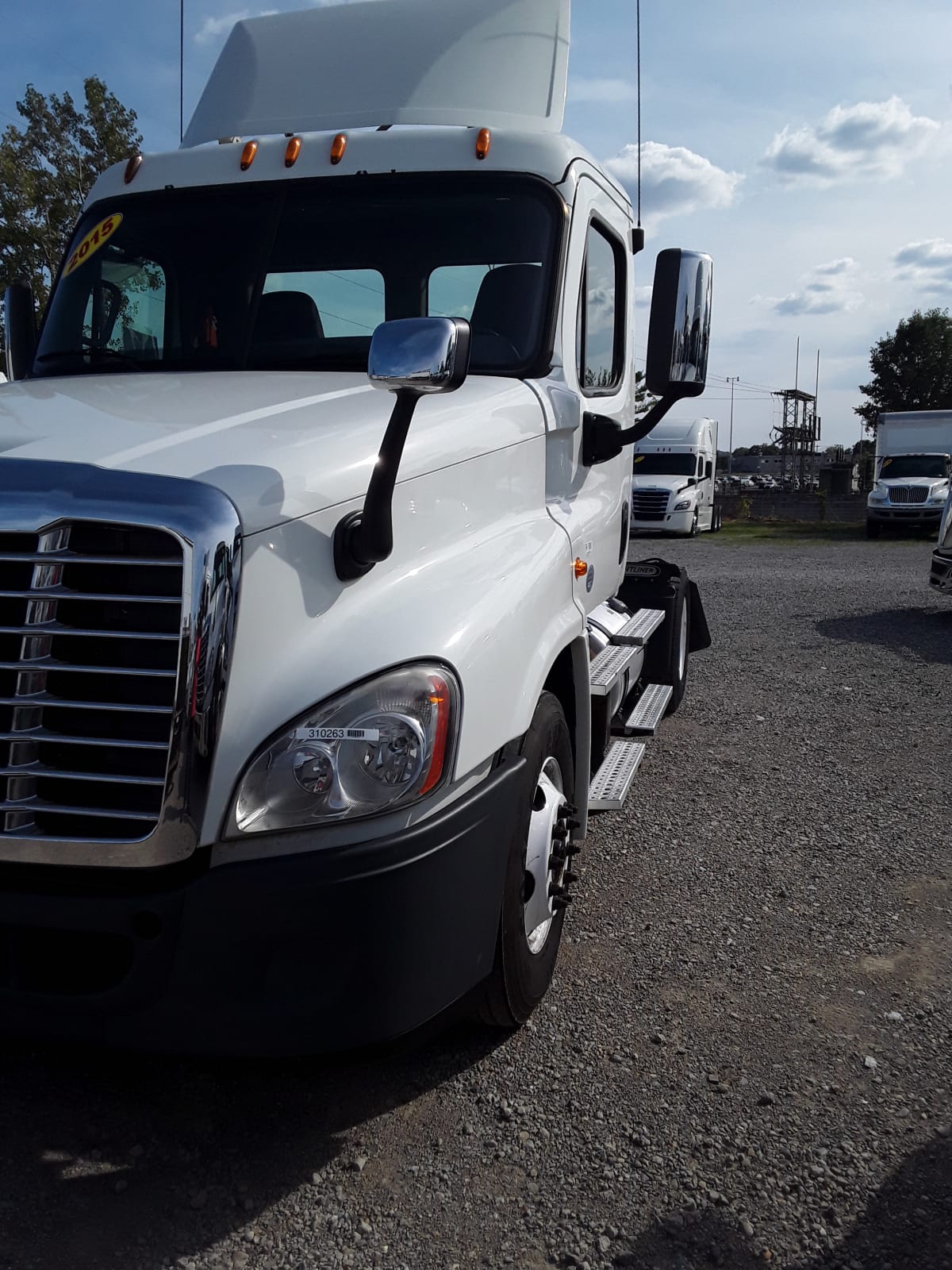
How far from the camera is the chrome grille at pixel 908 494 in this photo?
86.0 feet

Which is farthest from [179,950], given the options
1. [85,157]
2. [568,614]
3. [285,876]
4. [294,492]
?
[85,157]

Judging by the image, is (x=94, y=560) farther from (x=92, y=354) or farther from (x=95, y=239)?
(x=95, y=239)

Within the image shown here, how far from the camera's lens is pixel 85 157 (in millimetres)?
23234

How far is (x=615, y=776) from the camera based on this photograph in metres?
4.23

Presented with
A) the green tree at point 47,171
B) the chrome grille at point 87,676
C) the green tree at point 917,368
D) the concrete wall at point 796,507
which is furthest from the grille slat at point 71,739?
the green tree at point 917,368

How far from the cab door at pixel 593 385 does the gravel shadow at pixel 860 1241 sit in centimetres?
196

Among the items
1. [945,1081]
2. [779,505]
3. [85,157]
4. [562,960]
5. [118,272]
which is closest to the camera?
[945,1081]

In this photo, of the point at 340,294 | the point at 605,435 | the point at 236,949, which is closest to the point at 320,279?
the point at 340,294

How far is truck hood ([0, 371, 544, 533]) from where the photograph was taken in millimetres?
2373

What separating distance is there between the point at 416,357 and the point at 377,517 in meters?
0.37

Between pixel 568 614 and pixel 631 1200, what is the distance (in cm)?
Answer: 166

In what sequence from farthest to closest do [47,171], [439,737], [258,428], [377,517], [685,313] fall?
[47,171], [685,313], [258,428], [377,517], [439,737]

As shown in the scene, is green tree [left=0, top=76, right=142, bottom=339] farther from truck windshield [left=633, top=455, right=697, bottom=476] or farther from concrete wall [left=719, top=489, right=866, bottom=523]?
concrete wall [left=719, top=489, right=866, bottom=523]

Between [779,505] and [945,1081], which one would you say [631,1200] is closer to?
[945,1081]
